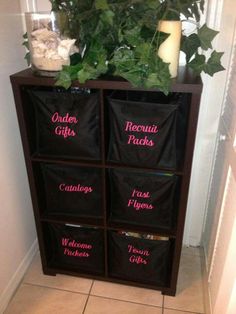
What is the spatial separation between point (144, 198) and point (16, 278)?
34.5 inches

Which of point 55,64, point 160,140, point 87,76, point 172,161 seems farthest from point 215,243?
point 55,64

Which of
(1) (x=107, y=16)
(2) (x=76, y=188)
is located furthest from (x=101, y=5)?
(2) (x=76, y=188)

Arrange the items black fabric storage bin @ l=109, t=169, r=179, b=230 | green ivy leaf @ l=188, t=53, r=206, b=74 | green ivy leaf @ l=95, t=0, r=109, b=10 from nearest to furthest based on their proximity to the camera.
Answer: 1. green ivy leaf @ l=95, t=0, r=109, b=10
2. green ivy leaf @ l=188, t=53, r=206, b=74
3. black fabric storage bin @ l=109, t=169, r=179, b=230

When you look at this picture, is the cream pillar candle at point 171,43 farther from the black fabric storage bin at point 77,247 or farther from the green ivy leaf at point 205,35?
the black fabric storage bin at point 77,247

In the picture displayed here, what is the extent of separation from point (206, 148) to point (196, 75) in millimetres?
532

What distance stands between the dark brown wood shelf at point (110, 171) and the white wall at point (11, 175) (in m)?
0.14

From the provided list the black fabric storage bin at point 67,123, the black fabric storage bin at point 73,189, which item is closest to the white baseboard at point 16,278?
the black fabric storage bin at point 73,189

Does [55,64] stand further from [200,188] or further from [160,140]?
[200,188]

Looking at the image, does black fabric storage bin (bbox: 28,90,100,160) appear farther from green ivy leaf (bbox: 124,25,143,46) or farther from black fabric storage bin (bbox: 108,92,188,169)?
green ivy leaf (bbox: 124,25,143,46)

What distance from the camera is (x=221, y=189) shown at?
1336 millimetres

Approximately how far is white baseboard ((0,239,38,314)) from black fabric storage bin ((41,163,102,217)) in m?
0.45

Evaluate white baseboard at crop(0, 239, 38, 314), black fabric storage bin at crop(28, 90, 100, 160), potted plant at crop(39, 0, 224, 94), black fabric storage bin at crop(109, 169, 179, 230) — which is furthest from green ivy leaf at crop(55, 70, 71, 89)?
white baseboard at crop(0, 239, 38, 314)

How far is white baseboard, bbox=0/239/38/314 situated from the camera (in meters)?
1.47

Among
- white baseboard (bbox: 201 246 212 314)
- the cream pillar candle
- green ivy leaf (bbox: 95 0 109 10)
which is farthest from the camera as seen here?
white baseboard (bbox: 201 246 212 314)
